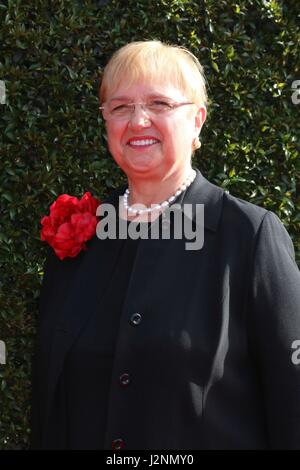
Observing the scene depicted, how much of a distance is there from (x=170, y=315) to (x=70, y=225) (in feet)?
2.06

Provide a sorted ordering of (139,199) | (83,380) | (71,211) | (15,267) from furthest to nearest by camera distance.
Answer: (15,267) → (71,211) → (139,199) → (83,380)

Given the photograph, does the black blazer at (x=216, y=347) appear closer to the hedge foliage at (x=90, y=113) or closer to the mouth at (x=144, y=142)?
the mouth at (x=144, y=142)

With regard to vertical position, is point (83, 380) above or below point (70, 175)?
below

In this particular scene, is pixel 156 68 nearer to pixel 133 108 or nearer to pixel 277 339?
pixel 133 108

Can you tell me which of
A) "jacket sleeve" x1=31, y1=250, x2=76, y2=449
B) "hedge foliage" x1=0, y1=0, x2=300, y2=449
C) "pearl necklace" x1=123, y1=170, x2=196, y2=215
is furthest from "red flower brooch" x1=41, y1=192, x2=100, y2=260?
"hedge foliage" x1=0, y1=0, x2=300, y2=449

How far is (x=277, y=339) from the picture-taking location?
2.10 meters

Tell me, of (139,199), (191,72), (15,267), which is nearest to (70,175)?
(15,267)

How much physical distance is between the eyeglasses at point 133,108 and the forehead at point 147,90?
0.02 metres

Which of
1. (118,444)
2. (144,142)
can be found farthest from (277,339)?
(144,142)

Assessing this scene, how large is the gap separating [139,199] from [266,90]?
1.05 meters

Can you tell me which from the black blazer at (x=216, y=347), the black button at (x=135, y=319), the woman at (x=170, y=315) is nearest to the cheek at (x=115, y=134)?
the woman at (x=170, y=315)

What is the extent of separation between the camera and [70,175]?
3098 millimetres

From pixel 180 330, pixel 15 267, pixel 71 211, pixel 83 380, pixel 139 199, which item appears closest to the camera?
pixel 180 330
